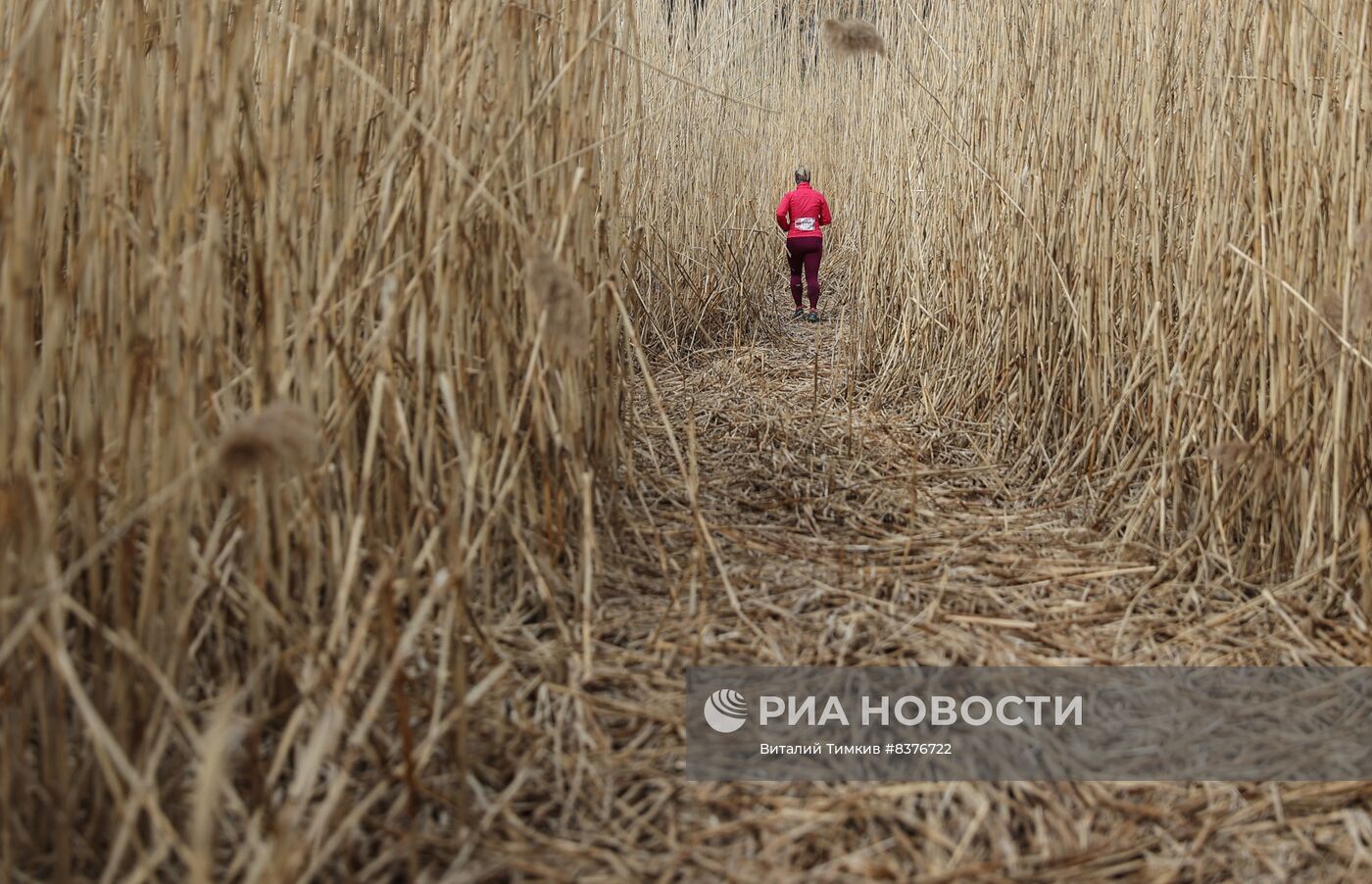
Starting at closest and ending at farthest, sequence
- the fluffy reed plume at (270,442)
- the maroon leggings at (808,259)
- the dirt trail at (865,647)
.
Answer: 1. the fluffy reed plume at (270,442)
2. the dirt trail at (865,647)
3. the maroon leggings at (808,259)

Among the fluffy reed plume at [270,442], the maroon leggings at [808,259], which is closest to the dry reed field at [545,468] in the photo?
the fluffy reed plume at [270,442]

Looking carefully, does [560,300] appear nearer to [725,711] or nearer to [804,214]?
[725,711]

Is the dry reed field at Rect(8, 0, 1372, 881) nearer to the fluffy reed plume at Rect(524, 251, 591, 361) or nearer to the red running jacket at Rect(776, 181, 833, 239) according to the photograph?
the fluffy reed plume at Rect(524, 251, 591, 361)

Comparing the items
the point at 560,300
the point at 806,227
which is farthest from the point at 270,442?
the point at 806,227

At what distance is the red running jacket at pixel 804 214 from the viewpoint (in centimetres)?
368

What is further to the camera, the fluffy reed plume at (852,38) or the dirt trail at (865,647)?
the fluffy reed plume at (852,38)

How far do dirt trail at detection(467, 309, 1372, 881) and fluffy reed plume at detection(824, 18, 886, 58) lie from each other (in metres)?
0.59

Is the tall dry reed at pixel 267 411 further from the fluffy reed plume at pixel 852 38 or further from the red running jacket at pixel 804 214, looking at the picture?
the red running jacket at pixel 804 214

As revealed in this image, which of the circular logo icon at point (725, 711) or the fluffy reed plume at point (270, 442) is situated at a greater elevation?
the fluffy reed plume at point (270, 442)

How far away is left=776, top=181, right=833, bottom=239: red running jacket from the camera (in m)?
3.68

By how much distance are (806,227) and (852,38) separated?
2.07m

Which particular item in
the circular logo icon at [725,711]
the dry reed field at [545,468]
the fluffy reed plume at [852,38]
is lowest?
the circular logo icon at [725,711]

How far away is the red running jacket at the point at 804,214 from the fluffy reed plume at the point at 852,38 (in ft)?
6.65

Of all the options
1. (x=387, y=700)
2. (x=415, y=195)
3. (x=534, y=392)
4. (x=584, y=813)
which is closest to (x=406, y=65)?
(x=415, y=195)
